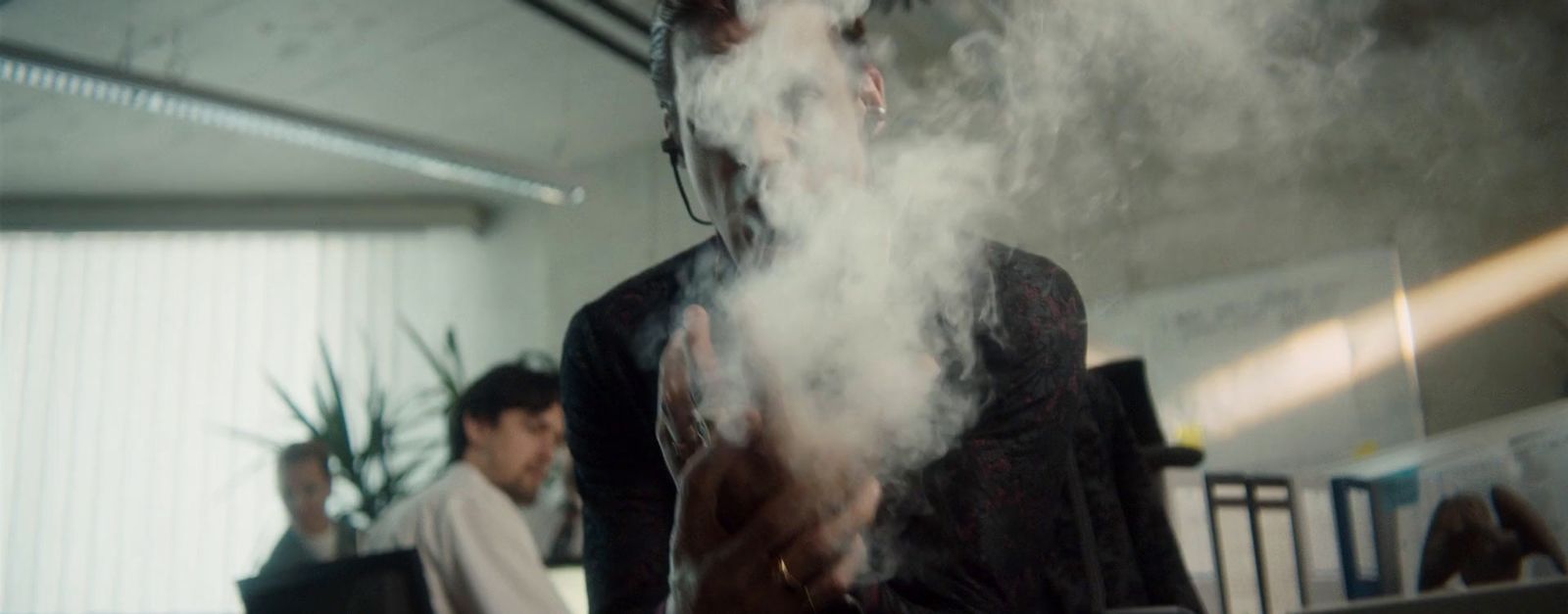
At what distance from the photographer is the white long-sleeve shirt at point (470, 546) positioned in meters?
2.39

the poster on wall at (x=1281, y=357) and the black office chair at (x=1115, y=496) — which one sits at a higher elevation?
the poster on wall at (x=1281, y=357)

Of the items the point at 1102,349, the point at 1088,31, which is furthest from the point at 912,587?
the point at 1102,349

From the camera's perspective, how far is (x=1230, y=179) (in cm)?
337

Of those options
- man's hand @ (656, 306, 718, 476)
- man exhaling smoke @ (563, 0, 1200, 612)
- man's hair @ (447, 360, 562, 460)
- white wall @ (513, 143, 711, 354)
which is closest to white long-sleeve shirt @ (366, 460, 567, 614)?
man's hair @ (447, 360, 562, 460)

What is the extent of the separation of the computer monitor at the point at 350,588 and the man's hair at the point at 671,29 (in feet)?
3.64

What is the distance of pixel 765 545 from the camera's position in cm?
75

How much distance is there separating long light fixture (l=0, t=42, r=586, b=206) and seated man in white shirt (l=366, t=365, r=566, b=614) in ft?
5.36

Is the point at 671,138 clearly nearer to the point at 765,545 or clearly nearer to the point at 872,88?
the point at 872,88

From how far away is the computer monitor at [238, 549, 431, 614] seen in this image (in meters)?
1.94

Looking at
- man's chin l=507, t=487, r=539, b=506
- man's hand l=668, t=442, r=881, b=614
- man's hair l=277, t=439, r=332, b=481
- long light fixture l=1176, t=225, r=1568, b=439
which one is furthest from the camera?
man's hair l=277, t=439, r=332, b=481

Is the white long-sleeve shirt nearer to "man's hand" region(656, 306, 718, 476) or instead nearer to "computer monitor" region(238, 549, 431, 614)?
"computer monitor" region(238, 549, 431, 614)

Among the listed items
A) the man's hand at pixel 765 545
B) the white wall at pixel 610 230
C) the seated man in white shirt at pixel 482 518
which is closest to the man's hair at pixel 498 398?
the seated man in white shirt at pixel 482 518

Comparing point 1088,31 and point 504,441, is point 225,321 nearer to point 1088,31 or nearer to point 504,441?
point 504,441

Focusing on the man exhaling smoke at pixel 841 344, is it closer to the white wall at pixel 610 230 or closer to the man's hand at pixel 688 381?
the man's hand at pixel 688 381
